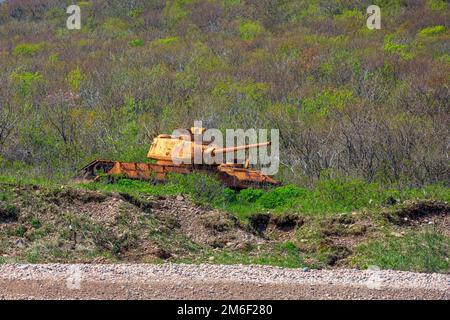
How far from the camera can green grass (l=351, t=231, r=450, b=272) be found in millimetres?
13188

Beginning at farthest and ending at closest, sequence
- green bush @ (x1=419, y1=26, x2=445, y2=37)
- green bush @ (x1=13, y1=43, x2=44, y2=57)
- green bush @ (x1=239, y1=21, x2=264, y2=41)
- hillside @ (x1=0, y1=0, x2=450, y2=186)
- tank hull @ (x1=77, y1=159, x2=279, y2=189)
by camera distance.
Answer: green bush @ (x1=239, y1=21, x2=264, y2=41), green bush @ (x1=13, y1=43, x2=44, y2=57), green bush @ (x1=419, y1=26, x2=445, y2=37), hillside @ (x1=0, y1=0, x2=450, y2=186), tank hull @ (x1=77, y1=159, x2=279, y2=189)

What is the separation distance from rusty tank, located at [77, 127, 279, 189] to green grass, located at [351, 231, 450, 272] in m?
8.20

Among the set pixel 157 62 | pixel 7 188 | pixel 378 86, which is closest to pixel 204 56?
pixel 157 62

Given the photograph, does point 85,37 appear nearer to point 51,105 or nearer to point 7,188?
point 51,105

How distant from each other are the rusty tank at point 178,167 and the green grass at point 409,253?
820cm

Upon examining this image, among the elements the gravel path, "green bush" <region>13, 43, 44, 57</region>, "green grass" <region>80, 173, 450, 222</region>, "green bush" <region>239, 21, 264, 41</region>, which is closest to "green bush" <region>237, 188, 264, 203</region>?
"green grass" <region>80, 173, 450, 222</region>

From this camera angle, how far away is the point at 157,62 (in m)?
57.4

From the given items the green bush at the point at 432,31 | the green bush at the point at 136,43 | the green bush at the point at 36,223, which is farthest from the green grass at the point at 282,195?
the green bush at the point at 136,43

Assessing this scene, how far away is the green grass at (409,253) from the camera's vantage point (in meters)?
13.2

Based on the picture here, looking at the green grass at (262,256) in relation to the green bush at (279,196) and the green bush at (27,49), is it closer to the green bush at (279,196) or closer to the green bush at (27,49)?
the green bush at (279,196)

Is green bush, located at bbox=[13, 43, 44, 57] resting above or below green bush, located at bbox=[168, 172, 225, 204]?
above

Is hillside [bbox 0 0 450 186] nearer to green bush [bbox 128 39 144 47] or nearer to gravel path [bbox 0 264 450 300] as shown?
green bush [bbox 128 39 144 47]

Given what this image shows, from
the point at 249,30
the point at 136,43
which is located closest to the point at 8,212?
the point at 136,43
